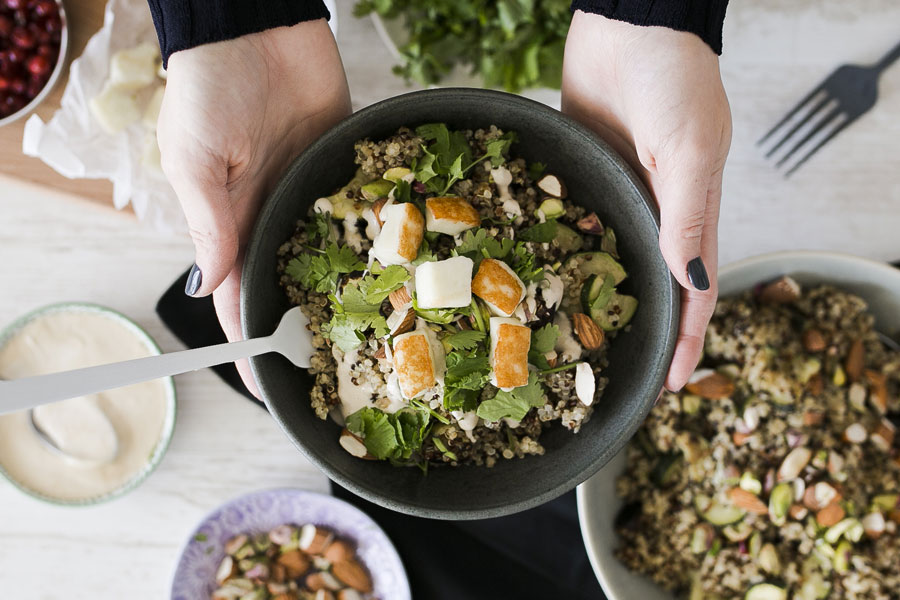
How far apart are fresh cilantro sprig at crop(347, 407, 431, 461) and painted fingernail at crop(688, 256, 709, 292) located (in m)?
0.45

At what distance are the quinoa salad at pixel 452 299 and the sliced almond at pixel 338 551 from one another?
55cm

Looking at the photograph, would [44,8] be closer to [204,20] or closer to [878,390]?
[204,20]

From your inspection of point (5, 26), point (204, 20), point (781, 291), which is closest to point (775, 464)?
point (781, 291)

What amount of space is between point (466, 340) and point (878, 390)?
36.2 inches

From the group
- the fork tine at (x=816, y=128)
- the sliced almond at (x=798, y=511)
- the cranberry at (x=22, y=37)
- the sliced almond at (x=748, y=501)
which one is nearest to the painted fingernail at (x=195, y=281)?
the cranberry at (x=22, y=37)

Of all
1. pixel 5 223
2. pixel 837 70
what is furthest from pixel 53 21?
pixel 837 70

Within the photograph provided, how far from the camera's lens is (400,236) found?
3.47 feet

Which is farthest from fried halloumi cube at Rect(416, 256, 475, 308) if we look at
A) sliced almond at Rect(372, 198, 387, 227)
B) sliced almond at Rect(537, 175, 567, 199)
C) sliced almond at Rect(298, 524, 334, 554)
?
sliced almond at Rect(298, 524, 334, 554)

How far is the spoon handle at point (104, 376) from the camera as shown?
79 cm

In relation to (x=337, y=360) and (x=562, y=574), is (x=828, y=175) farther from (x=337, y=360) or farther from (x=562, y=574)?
(x=337, y=360)

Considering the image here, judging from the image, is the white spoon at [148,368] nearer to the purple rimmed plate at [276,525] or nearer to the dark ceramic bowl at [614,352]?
the dark ceramic bowl at [614,352]

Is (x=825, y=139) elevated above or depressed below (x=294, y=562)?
above

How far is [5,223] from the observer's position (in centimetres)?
168

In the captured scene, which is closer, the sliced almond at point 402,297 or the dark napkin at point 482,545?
the sliced almond at point 402,297
